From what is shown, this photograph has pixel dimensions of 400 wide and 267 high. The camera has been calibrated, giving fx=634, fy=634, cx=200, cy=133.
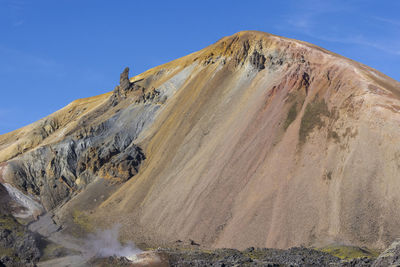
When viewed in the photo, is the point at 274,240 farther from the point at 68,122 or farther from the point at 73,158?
the point at 68,122

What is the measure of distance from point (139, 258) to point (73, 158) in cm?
4120

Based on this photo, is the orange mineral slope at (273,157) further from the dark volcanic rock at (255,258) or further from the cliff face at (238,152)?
the dark volcanic rock at (255,258)

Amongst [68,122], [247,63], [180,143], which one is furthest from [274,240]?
[68,122]

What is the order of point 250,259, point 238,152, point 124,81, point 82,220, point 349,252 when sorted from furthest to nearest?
point 124,81 → point 82,220 → point 238,152 → point 349,252 → point 250,259

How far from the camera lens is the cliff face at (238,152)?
202 ft

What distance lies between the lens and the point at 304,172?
217 ft

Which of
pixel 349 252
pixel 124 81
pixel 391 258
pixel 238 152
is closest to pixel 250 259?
pixel 349 252

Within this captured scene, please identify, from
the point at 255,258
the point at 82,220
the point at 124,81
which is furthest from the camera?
the point at 124,81

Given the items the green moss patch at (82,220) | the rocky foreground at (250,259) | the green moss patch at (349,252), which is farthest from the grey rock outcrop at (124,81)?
the green moss patch at (349,252)

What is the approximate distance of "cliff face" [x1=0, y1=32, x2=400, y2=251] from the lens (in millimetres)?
61594

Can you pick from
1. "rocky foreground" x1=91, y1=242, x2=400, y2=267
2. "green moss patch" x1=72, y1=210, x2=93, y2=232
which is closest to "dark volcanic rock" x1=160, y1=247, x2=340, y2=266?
"rocky foreground" x1=91, y1=242, x2=400, y2=267

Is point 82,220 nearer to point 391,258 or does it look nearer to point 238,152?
point 238,152

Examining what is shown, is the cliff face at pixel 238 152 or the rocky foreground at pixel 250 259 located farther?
the cliff face at pixel 238 152

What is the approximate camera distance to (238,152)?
72938mm
